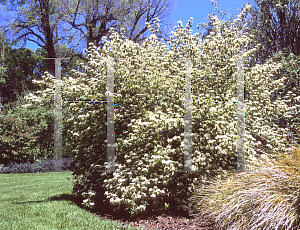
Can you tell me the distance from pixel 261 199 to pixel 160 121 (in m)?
2.07

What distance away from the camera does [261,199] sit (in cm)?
354

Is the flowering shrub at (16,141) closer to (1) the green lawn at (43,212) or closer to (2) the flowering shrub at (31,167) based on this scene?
(2) the flowering shrub at (31,167)

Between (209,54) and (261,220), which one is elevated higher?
(209,54)

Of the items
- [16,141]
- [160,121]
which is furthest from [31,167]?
[160,121]

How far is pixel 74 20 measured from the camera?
16672 mm

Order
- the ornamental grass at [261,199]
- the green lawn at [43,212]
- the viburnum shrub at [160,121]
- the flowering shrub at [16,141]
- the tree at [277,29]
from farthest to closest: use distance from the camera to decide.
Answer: the flowering shrub at [16,141] → the tree at [277,29] → the viburnum shrub at [160,121] → the green lawn at [43,212] → the ornamental grass at [261,199]

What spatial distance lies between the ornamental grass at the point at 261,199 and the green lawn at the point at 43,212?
1.71 meters

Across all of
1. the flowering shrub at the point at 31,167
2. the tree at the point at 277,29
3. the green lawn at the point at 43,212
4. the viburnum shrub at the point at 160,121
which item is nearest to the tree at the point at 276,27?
the tree at the point at 277,29

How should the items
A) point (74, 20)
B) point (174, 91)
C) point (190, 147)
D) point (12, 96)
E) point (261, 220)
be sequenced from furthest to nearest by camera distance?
point (12, 96) → point (74, 20) → point (174, 91) → point (190, 147) → point (261, 220)

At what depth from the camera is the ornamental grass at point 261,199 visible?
3.40m

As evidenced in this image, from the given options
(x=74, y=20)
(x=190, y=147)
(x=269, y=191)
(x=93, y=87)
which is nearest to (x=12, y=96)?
(x=74, y=20)

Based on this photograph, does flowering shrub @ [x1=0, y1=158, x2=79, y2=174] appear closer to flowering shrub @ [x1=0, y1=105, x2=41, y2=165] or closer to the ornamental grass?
flowering shrub @ [x1=0, y1=105, x2=41, y2=165]

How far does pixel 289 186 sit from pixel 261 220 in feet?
2.02

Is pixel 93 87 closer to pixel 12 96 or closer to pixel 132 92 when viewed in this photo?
pixel 132 92
